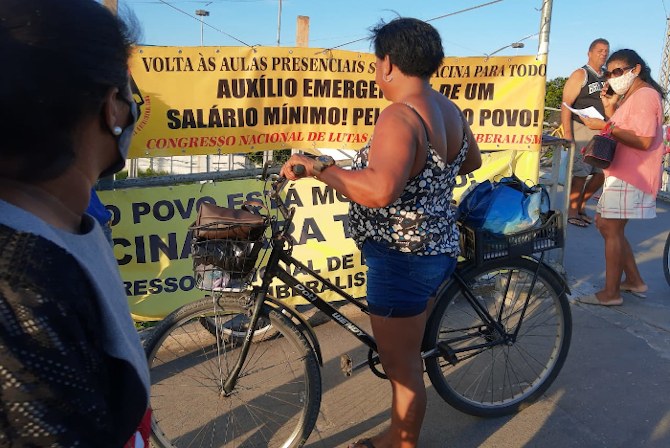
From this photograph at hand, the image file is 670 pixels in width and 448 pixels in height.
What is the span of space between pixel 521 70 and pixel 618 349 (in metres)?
2.18

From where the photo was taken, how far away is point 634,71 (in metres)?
4.32

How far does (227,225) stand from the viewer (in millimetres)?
2367

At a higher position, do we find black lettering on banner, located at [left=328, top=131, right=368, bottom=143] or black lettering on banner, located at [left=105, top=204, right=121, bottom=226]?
black lettering on banner, located at [left=328, top=131, right=368, bottom=143]

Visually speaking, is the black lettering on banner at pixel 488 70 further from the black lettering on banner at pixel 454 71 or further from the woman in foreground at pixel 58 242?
the woman in foreground at pixel 58 242

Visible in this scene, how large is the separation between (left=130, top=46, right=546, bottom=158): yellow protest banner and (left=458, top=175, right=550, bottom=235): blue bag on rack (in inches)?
63.2

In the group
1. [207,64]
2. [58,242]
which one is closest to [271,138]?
[207,64]

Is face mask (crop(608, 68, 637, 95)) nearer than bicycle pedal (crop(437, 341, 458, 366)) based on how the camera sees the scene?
No

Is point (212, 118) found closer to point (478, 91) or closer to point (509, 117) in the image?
point (478, 91)

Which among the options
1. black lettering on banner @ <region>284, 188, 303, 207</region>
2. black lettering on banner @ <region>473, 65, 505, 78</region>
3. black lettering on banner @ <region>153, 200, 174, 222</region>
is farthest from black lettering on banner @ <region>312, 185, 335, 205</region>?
black lettering on banner @ <region>473, 65, 505, 78</region>

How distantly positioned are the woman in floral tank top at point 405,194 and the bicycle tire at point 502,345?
1.39ft

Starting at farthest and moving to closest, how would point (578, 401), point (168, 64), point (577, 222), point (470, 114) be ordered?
1. point (577, 222)
2. point (470, 114)
3. point (168, 64)
4. point (578, 401)

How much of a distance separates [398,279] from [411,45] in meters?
0.92

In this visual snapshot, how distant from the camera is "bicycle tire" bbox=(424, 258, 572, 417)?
9.90 ft

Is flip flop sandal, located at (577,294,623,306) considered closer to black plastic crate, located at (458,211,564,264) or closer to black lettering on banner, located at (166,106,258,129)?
black plastic crate, located at (458,211,564,264)
